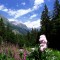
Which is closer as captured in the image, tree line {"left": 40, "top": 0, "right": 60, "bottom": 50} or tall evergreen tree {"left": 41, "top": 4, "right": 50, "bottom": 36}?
tree line {"left": 40, "top": 0, "right": 60, "bottom": 50}

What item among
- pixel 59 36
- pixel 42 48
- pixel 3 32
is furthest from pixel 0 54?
pixel 3 32

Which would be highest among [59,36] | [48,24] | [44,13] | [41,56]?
[44,13]

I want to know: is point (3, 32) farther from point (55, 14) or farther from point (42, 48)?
point (42, 48)

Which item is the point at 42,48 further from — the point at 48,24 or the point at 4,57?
the point at 48,24

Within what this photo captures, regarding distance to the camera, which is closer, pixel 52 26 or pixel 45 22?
pixel 52 26

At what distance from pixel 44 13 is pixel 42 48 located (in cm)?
8062

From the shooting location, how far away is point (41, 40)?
556cm

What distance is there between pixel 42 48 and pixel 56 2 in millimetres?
80022

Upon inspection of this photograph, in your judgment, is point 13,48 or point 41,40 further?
point 13,48

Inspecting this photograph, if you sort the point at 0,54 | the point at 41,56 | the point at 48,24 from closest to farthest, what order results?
the point at 41,56, the point at 0,54, the point at 48,24

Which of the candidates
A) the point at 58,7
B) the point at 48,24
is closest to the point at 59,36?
the point at 48,24

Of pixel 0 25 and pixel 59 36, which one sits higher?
pixel 0 25

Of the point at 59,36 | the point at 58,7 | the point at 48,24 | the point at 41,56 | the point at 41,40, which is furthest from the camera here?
the point at 58,7

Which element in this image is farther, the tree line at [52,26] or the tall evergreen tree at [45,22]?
the tall evergreen tree at [45,22]
